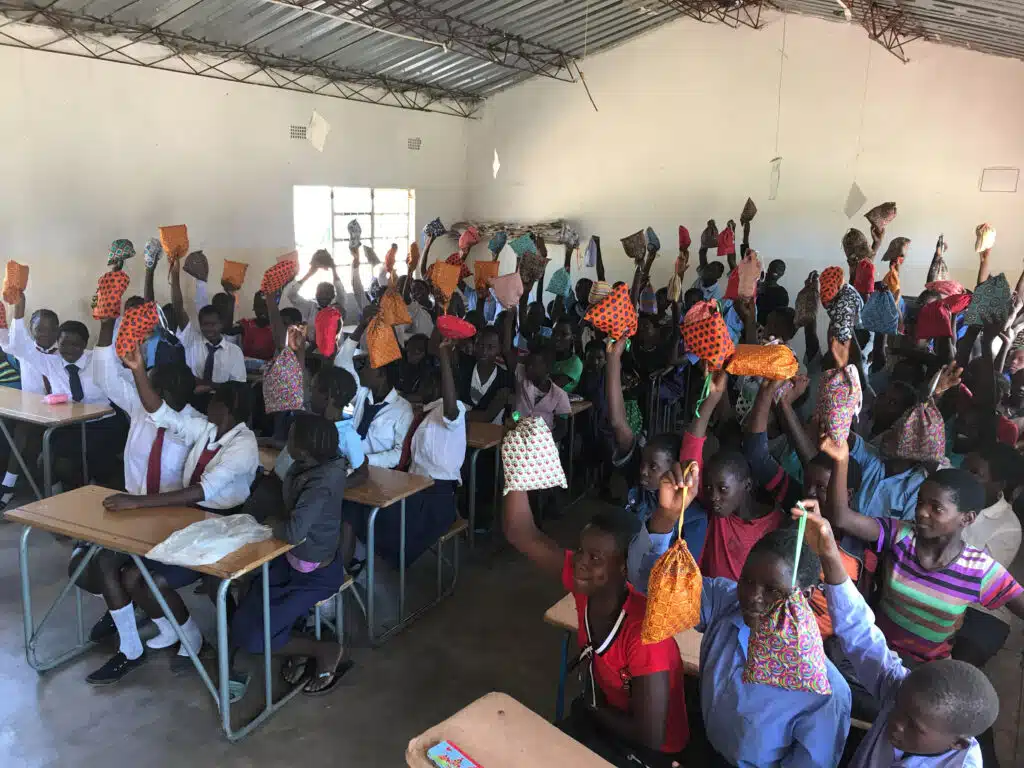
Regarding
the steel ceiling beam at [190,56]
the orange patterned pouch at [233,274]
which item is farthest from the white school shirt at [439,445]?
the steel ceiling beam at [190,56]

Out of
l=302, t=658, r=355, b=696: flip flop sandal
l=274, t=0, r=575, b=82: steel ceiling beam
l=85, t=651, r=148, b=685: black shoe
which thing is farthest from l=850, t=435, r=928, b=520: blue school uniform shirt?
l=274, t=0, r=575, b=82: steel ceiling beam

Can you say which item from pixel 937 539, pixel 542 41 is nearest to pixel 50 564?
pixel 937 539

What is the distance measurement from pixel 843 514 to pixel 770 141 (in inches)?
266

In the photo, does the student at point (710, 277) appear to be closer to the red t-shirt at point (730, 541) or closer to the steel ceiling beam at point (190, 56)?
the steel ceiling beam at point (190, 56)

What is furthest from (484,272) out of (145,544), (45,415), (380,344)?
(145,544)

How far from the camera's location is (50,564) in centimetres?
400

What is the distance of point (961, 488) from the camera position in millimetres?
2104

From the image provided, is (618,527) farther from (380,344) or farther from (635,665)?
(380,344)

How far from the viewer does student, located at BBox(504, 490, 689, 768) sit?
172 cm

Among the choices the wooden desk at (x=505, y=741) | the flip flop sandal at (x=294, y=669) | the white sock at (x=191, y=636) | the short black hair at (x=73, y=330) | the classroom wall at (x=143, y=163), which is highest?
the classroom wall at (x=143, y=163)

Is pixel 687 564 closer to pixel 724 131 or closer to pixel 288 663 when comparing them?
pixel 288 663

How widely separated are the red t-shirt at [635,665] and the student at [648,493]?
0.09 metres

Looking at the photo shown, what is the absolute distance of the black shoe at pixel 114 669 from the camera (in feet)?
9.87

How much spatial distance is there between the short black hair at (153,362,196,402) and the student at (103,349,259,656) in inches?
2.8
